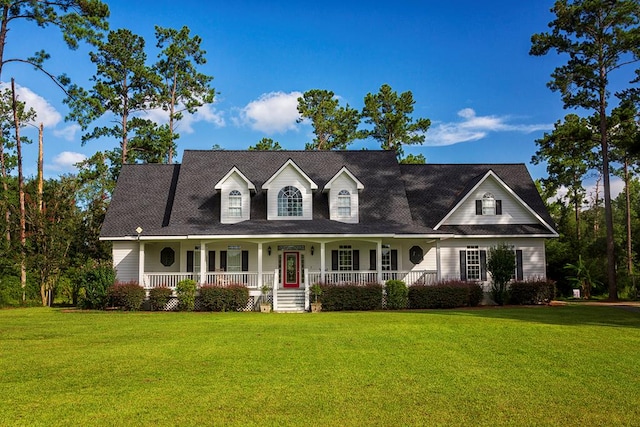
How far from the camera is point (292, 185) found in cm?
2847

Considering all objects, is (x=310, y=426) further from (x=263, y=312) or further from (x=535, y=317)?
(x=263, y=312)

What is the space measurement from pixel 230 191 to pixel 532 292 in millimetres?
15348

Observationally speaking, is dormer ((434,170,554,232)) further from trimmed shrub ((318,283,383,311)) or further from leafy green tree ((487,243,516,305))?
trimmed shrub ((318,283,383,311))

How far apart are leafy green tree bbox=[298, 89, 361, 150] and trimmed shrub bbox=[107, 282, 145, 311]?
2451cm

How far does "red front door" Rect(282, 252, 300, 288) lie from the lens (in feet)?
90.0

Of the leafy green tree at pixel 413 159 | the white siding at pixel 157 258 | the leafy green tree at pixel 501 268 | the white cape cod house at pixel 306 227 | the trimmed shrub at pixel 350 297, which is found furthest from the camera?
the leafy green tree at pixel 413 159

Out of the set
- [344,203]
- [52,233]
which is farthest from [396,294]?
[52,233]

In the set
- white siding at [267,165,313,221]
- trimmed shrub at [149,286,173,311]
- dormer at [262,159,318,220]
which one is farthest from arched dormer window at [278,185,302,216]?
trimmed shrub at [149,286,173,311]

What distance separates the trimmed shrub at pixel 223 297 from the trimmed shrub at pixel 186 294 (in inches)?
15.1

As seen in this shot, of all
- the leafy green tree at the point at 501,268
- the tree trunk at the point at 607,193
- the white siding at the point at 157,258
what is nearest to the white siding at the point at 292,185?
the white siding at the point at 157,258

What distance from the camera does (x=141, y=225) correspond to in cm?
2797

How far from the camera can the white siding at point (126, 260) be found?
1081 inches

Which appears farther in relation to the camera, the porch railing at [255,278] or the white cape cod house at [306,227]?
the white cape cod house at [306,227]

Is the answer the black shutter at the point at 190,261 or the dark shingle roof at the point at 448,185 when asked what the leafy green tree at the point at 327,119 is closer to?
the dark shingle roof at the point at 448,185
